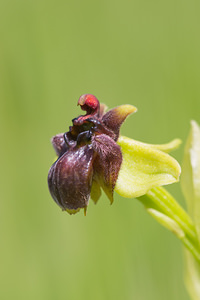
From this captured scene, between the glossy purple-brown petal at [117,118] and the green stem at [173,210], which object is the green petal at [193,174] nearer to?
the green stem at [173,210]

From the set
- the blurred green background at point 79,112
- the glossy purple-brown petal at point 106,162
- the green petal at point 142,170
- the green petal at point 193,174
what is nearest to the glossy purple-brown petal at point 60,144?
the glossy purple-brown petal at point 106,162

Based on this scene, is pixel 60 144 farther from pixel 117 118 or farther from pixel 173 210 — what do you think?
pixel 173 210

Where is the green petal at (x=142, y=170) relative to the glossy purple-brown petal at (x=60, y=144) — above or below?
below

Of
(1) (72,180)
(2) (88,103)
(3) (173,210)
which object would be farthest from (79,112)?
(1) (72,180)

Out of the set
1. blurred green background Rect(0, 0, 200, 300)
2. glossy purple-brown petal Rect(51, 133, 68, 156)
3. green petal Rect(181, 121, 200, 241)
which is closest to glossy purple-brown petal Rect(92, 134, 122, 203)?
glossy purple-brown petal Rect(51, 133, 68, 156)

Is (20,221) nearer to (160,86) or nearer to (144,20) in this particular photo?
(160,86)

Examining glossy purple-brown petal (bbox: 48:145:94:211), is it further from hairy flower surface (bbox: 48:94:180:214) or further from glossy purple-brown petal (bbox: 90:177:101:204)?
glossy purple-brown petal (bbox: 90:177:101:204)
